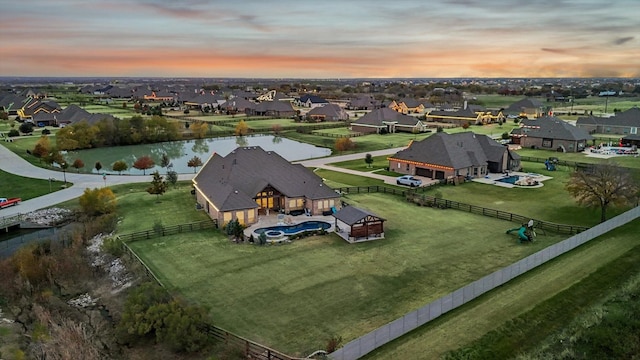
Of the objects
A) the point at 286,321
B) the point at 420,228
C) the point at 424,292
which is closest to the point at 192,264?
the point at 286,321

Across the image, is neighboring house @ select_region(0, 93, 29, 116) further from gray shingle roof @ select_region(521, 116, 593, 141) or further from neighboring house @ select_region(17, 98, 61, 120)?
gray shingle roof @ select_region(521, 116, 593, 141)

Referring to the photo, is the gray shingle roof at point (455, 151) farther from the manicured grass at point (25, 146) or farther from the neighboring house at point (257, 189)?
the manicured grass at point (25, 146)

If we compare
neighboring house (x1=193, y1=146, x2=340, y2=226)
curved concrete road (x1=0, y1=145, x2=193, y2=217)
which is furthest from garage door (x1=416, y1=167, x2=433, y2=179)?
curved concrete road (x1=0, y1=145, x2=193, y2=217)

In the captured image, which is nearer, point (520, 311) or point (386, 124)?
point (520, 311)

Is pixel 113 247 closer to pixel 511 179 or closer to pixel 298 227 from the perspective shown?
pixel 298 227

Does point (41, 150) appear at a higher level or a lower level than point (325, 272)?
higher

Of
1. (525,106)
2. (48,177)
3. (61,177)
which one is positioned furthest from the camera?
(525,106)

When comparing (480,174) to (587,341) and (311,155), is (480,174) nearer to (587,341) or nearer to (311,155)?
(311,155)

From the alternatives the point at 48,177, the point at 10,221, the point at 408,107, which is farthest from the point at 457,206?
the point at 408,107

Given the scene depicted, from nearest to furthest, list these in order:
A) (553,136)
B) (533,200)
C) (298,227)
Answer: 1. (298,227)
2. (533,200)
3. (553,136)
